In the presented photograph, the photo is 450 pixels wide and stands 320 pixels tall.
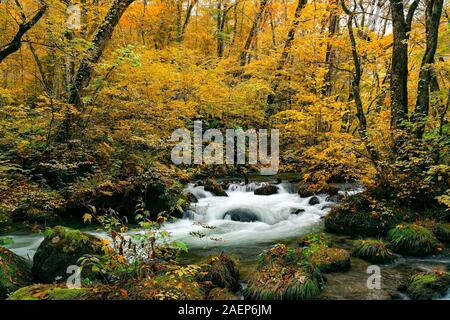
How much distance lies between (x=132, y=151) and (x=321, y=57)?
27.2ft

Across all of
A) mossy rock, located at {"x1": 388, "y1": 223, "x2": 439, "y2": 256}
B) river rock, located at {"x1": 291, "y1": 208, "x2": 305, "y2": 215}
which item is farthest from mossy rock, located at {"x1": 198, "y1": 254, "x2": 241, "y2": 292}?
river rock, located at {"x1": 291, "y1": 208, "x2": 305, "y2": 215}

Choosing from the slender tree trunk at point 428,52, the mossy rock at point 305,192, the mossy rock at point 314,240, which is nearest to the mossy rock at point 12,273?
the mossy rock at point 314,240

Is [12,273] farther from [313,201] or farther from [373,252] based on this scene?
[313,201]

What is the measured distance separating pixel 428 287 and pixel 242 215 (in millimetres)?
6074

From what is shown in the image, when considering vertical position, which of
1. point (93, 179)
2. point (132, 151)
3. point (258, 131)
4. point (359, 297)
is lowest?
point (359, 297)

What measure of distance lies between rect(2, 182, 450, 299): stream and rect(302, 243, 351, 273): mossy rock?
0.41 feet

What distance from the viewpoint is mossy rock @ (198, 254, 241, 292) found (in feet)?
17.0

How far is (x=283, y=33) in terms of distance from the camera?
14.9 meters

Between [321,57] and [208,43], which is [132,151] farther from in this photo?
[208,43]

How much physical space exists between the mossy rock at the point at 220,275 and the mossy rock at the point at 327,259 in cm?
140

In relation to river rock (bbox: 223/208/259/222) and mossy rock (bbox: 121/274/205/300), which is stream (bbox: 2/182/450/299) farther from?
mossy rock (bbox: 121/274/205/300)

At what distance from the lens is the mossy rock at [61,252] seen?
5473 mm
